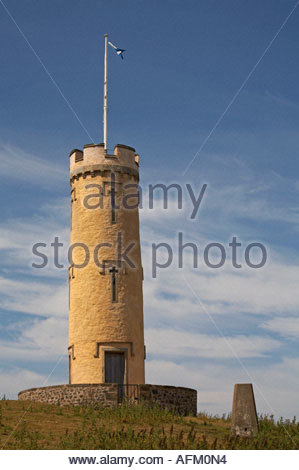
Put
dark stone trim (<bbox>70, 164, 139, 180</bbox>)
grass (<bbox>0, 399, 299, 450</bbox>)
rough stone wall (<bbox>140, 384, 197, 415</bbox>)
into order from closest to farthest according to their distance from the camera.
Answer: grass (<bbox>0, 399, 299, 450</bbox>) < rough stone wall (<bbox>140, 384, 197, 415</bbox>) < dark stone trim (<bbox>70, 164, 139, 180</bbox>)

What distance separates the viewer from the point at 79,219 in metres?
32.6

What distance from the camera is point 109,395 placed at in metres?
27.3

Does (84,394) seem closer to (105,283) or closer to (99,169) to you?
(105,283)

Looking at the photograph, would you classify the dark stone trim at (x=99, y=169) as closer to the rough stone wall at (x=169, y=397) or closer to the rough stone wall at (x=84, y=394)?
the rough stone wall at (x=84, y=394)

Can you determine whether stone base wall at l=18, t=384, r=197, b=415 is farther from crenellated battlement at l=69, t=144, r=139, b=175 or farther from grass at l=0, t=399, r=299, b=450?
crenellated battlement at l=69, t=144, r=139, b=175

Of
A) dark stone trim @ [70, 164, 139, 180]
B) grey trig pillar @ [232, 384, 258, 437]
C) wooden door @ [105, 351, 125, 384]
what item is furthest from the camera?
dark stone trim @ [70, 164, 139, 180]

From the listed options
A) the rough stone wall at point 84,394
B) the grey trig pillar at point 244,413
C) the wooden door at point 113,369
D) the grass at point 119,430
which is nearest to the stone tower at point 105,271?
the wooden door at point 113,369

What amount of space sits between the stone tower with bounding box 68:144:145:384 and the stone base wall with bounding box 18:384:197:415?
8.65ft

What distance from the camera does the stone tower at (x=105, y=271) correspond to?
101 ft

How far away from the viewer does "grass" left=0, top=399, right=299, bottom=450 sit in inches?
735

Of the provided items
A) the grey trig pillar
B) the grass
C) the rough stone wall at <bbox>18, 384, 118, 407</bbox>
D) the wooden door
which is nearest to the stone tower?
the wooden door

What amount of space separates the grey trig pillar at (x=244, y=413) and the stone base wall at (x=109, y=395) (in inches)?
283

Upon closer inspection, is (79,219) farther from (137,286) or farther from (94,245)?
(137,286)

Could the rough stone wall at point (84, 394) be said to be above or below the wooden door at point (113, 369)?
below
